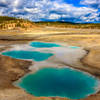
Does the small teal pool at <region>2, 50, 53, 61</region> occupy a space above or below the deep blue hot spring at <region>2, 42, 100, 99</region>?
above

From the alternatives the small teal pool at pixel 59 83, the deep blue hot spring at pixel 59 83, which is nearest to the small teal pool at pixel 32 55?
the deep blue hot spring at pixel 59 83

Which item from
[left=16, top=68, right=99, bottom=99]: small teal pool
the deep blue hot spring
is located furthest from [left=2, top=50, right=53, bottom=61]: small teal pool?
[left=16, top=68, right=99, bottom=99]: small teal pool

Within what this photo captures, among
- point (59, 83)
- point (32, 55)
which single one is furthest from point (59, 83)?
point (32, 55)

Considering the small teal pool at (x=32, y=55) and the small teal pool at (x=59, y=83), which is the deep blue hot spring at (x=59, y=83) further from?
the small teal pool at (x=32, y=55)

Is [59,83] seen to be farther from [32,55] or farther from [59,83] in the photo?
[32,55]

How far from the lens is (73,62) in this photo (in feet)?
55.7

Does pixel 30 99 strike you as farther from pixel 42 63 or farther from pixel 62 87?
pixel 42 63

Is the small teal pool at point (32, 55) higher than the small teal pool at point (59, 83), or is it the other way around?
the small teal pool at point (32, 55)

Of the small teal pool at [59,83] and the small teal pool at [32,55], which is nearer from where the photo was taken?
the small teal pool at [59,83]

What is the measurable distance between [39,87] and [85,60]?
7.80m

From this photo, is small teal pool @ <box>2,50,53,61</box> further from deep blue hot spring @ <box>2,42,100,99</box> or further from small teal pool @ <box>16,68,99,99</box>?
small teal pool @ <box>16,68,99,99</box>

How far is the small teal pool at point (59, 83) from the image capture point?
1026cm

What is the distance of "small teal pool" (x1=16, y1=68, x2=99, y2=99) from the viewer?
10.3m

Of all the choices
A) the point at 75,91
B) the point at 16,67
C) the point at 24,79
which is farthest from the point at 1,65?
the point at 75,91
